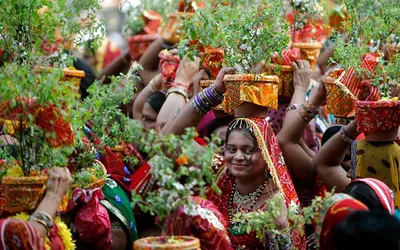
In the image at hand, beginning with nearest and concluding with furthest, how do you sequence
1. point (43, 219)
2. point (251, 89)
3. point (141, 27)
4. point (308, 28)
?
point (43, 219), point (251, 89), point (308, 28), point (141, 27)

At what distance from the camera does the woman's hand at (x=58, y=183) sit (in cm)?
429

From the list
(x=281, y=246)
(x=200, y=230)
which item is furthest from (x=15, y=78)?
(x=281, y=246)

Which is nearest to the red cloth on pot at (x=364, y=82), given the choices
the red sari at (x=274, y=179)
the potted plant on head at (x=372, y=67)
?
the potted plant on head at (x=372, y=67)

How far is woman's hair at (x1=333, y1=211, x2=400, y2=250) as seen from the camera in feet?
11.7

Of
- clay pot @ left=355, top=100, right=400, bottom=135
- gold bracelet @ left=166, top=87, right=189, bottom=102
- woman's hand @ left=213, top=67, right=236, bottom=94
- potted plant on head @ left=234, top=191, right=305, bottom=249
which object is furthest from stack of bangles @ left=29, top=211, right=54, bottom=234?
gold bracelet @ left=166, top=87, right=189, bottom=102

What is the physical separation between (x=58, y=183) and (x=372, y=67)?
2343 mm

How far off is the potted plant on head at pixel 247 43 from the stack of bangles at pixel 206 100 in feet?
0.26

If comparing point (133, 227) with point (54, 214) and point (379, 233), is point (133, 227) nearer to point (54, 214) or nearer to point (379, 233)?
point (54, 214)

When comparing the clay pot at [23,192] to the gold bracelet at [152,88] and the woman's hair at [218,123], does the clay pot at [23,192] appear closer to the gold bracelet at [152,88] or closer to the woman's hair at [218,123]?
the woman's hair at [218,123]

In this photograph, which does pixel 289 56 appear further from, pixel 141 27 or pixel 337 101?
pixel 141 27

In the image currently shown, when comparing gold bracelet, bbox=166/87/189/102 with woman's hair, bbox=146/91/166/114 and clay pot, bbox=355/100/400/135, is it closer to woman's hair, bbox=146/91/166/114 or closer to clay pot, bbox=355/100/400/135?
woman's hair, bbox=146/91/166/114

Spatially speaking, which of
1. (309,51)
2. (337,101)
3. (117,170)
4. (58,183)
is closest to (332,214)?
(58,183)

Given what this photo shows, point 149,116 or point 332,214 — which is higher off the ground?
point 332,214

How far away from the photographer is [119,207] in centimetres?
595
